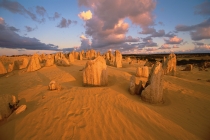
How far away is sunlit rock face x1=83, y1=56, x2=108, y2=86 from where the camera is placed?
9.13 metres

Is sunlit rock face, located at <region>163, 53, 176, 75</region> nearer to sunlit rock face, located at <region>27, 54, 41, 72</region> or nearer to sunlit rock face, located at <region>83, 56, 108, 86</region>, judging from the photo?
sunlit rock face, located at <region>83, 56, 108, 86</region>

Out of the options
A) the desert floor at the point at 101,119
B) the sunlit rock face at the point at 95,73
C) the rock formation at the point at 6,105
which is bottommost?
the desert floor at the point at 101,119

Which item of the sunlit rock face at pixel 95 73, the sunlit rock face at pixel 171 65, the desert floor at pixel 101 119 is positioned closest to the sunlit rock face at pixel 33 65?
the desert floor at pixel 101 119

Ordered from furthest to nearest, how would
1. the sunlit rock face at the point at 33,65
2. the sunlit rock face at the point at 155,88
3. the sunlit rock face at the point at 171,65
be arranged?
the sunlit rock face at the point at 33,65 < the sunlit rock face at the point at 171,65 < the sunlit rock face at the point at 155,88

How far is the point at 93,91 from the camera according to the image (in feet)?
25.6

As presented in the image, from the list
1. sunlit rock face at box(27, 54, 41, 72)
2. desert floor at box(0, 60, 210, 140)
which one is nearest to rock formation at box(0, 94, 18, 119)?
desert floor at box(0, 60, 210, 140)

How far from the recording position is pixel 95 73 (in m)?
9.15

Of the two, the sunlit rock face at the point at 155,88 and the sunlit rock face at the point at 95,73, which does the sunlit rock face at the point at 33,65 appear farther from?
the sunlit rock face at the point at 155,88

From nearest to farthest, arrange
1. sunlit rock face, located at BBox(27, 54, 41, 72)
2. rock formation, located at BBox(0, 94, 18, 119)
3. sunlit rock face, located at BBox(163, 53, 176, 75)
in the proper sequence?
1. rock formation, located at BBox(0, 94, 18, 119)
2. sunlit rock face, located at BBox(163, 53, 176, 75)
3. sunlit rock face, located at BBox(27, 54, 41, 72)

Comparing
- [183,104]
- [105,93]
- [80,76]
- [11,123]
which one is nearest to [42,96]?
[11,123]

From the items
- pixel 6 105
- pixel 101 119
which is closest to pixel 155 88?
pixel 101 119

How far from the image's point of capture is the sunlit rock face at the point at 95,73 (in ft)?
30.0

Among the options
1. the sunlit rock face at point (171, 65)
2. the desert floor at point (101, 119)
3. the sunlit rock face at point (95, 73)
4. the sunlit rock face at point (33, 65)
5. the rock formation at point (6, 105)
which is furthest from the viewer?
the sunlit rock face at point (33, 65)

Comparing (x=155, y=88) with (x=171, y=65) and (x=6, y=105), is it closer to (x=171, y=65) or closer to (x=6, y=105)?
(x=6, y=105)
